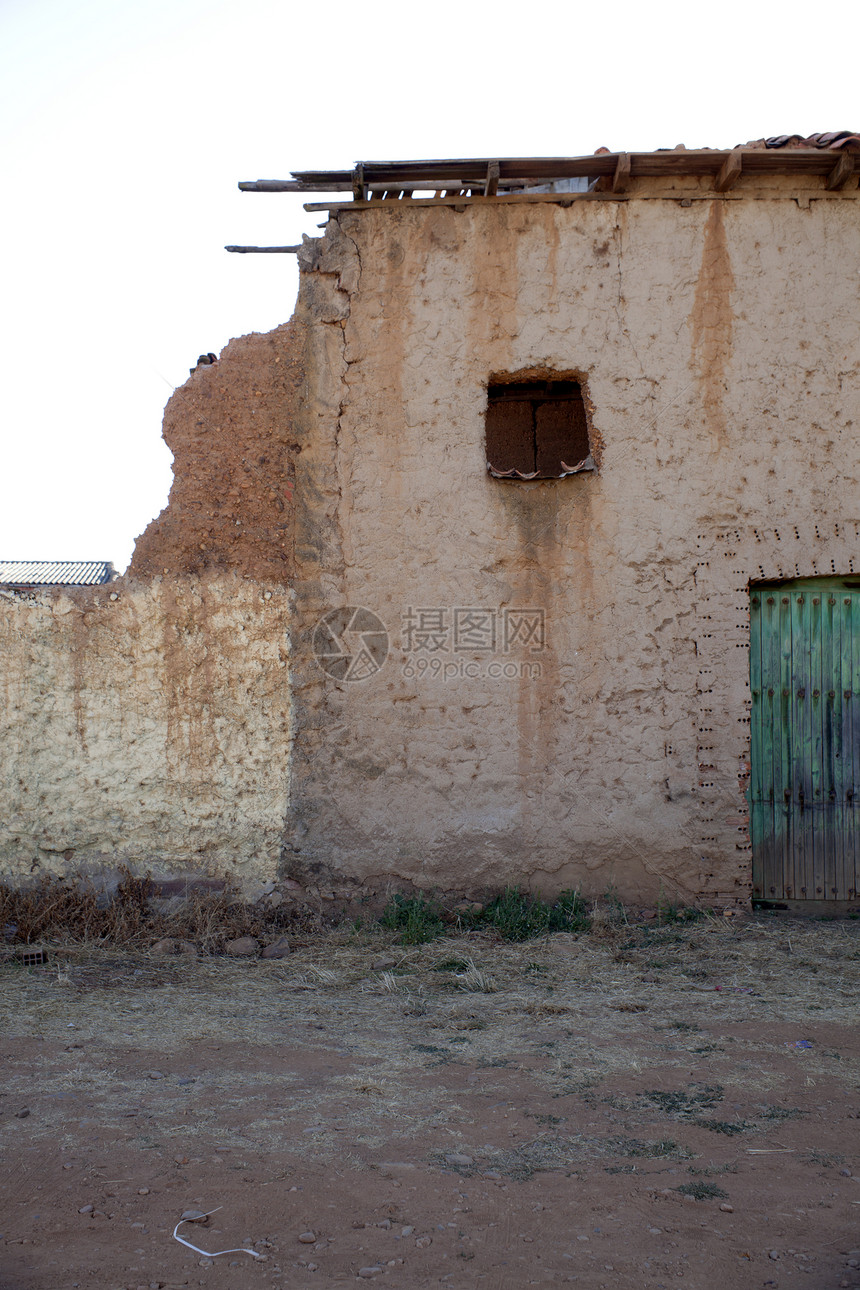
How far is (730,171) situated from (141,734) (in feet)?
16.0

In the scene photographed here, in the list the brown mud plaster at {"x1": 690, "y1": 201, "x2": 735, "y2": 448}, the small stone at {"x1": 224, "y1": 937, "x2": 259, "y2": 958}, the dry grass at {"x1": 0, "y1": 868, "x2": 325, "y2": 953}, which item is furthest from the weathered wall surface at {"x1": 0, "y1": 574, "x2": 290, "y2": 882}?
the brown mud plaster at {"x1": 690, "y1": 201, "x2": 735, "y2": 448}

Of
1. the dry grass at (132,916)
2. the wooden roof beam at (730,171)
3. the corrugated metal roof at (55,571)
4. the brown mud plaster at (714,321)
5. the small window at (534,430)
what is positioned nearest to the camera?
the dry grass at (132,916)

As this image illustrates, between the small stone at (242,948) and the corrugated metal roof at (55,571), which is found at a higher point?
the corrugated metal roof at (55,571)

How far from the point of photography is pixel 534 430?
6.33m

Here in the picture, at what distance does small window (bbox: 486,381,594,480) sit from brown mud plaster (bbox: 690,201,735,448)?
1.05 meters

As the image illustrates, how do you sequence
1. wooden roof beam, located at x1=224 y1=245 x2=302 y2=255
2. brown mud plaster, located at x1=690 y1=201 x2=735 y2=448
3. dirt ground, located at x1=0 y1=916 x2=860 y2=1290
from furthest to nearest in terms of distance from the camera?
1. wooden roof beam, located at x1=224 y1=245 x2=302 y2=255
2. brown mud plaster, located at x1=690 y1=201 x2=735 y2=448
3. dirt ground, located at x1=0 y1=916 x2=860 y2=1290

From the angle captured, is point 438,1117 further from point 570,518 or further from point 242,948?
point 570,518

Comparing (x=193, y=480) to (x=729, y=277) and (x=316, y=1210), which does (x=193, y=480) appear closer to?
(x=729, y=277)

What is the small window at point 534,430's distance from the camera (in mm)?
6297

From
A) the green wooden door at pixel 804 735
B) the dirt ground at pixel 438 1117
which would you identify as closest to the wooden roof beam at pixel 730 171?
the green wooden door at pixel 804 735

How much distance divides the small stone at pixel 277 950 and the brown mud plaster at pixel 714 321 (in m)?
3.92

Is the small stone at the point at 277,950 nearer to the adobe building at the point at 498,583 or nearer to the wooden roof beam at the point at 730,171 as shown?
the adobe building at the point at 498,583

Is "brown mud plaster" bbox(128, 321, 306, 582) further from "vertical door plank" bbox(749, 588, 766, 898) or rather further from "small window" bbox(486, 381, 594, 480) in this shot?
"vertical door plank" bbox(749, 588, 766, 898)

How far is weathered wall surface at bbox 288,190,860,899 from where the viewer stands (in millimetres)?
5328
